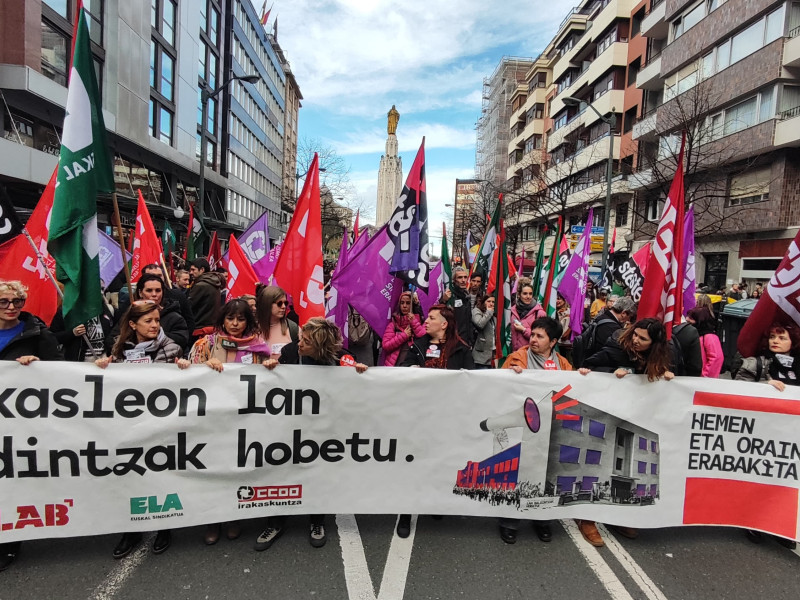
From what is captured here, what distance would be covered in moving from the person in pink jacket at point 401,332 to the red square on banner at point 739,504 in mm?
2530

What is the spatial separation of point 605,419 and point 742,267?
21.6 meters

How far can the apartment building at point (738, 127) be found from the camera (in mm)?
18328

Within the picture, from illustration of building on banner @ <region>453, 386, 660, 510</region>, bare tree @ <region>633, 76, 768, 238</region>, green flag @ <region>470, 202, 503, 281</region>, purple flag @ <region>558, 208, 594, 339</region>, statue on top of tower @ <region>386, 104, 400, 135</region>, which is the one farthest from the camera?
statue on top of tower @ <region>386, 104, 400, 135</region>

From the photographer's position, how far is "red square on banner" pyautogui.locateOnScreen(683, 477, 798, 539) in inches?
139

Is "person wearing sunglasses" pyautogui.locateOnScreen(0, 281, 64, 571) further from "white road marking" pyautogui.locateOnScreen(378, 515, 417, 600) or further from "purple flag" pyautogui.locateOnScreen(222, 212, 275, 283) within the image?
"purple flag" pyautogui.locateOnScreen(222, 212, 275, 283)

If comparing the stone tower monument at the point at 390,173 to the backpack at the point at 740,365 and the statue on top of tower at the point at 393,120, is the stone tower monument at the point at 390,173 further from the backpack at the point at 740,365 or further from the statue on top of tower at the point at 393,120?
the backpack at the point at 740,365

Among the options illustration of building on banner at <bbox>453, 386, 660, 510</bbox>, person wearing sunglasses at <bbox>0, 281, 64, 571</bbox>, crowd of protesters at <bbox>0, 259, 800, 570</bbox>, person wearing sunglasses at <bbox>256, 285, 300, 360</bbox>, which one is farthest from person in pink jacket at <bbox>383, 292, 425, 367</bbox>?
person wearing sunglasses at <bbox>0, 281, 64, 571</bbox>

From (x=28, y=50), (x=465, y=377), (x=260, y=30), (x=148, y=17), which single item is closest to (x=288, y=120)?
(x=260, y=30)

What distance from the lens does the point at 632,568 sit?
322cm

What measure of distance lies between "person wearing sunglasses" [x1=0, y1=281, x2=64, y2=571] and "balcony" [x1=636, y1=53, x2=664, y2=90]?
31.4 m

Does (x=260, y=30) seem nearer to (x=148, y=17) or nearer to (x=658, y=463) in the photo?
(x=148, y=17)

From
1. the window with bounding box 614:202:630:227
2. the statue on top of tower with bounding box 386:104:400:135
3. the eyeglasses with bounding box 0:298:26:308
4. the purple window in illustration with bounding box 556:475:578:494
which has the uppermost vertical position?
the statue on top of tower with bounding box 386:104:400:135

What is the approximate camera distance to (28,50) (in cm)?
1517

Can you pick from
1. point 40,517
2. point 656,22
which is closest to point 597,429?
point 40,517
